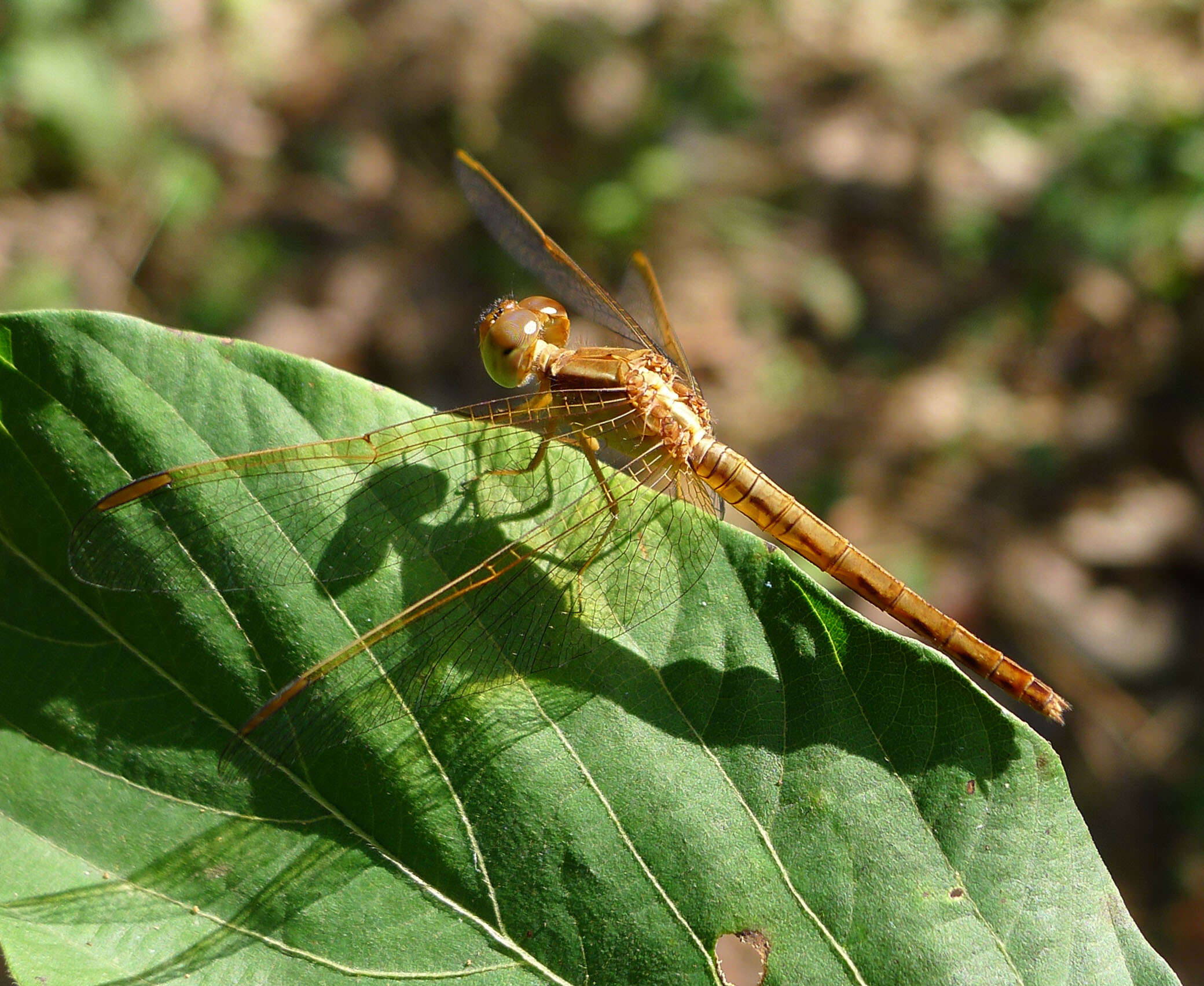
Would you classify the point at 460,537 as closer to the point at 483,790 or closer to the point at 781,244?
the point at 483,790

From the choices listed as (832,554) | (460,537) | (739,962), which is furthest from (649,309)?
(739,962)

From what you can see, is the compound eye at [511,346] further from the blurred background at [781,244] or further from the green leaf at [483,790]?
the blurred background at [781,244]

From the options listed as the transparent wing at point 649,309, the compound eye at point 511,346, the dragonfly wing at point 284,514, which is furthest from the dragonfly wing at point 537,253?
the dragonfly wing at point 284,514

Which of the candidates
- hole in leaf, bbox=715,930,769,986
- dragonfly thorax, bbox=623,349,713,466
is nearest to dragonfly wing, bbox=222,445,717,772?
dragonfly thorax, bbox=623,349,713,466

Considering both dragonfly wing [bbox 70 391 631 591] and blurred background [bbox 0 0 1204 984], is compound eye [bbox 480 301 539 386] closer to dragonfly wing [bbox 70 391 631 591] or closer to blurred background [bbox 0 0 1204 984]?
dragonfly wing [bbox 70 391 631 591]

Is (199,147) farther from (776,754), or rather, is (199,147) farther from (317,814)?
(776,754)
